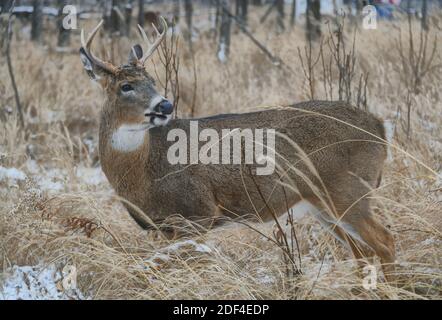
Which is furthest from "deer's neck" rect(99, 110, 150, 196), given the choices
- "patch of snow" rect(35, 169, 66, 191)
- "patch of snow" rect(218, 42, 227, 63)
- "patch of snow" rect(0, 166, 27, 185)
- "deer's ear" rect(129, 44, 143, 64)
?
"patch of snow" rect(218, 42, 227, 63)

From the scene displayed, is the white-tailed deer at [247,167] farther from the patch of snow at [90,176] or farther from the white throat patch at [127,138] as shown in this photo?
the patch of snow at [90,176]

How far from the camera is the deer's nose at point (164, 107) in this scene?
4820mm

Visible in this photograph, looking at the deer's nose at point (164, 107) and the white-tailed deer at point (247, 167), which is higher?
the deer's nose at point (164, 107)

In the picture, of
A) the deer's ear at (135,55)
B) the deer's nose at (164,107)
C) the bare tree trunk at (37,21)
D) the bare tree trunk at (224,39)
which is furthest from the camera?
the bare tree trunk at (37,21)

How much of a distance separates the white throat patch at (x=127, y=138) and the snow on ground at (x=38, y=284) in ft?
3.12

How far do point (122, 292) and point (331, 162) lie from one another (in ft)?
5.42

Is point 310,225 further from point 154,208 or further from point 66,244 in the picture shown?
point 66,244

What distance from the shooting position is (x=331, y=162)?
5.01 meters

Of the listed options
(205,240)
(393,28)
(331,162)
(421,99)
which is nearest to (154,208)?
(205,240)

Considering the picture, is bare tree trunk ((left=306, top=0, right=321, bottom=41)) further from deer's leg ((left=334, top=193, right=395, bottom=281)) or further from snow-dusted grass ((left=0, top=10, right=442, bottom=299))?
deer's leg ((left=334, top=193, right=395, bottom=281))

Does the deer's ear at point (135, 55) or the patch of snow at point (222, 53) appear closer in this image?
the deer's ear at point (135, 55)

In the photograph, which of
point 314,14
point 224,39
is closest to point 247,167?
point 314,14

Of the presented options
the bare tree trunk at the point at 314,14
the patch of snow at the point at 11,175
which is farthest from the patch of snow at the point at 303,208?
the bare tree trunk at the point at 314,14

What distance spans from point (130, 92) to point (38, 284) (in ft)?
4.62
